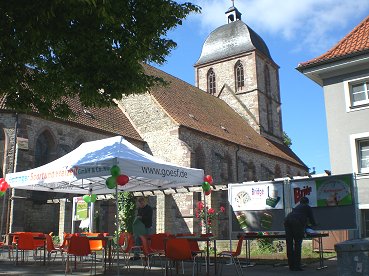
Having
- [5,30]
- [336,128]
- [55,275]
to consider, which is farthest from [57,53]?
[336,128]

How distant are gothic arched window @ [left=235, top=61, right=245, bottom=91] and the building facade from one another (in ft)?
82.9

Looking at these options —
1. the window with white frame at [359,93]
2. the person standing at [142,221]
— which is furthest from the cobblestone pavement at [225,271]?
the window with white frame at [359,93]

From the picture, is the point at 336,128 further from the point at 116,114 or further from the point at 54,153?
the point at 116,114

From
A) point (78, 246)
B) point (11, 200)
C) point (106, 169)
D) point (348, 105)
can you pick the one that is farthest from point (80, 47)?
point (11, 200)

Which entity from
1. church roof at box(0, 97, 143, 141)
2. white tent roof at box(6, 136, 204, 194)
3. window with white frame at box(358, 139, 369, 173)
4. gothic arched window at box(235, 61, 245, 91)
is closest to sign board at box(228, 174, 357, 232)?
white tent roof at box(6, 136, 204, 194)

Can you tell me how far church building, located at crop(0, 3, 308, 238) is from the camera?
63.5ft

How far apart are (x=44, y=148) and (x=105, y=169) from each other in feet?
42.8

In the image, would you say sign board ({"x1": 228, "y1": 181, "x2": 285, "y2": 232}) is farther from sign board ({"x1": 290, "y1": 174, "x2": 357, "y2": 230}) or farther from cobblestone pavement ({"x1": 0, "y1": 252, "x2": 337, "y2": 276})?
cobblestone pavement ({"x1": 0, "y1": 252, "x2": 337, "y2": 276})

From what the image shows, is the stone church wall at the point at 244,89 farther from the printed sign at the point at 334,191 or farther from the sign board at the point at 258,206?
the printed sign at the point at 334,191

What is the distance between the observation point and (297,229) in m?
9.19

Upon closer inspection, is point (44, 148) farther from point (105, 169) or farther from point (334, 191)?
point (334, 191)

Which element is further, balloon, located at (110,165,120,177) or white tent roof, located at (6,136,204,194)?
white tent roof, located at (6,136,204,194)

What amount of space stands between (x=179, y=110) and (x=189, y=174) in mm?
16903

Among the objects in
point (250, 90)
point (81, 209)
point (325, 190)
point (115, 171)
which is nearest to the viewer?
point (115, 171)
